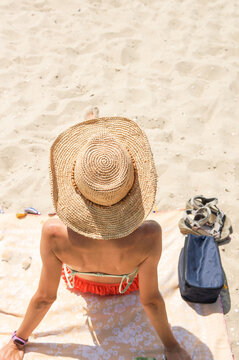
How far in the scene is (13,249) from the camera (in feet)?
8.81

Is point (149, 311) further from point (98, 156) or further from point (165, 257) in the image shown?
point (98, 156)

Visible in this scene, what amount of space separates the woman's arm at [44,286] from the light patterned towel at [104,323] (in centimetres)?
13

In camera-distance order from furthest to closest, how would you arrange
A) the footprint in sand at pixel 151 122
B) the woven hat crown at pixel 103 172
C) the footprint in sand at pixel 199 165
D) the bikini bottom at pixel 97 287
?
the footprint in sand at pixel 151 122 < the footprint in sand at pixel 199 165 < the bikini bottom at pixel 97 287 < the woven hat crown at pixel 103 172

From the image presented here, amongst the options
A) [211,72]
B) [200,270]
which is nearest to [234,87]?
[211,72]

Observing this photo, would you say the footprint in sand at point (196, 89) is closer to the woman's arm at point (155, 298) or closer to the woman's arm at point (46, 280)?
the woman's arm at point (155, 298)

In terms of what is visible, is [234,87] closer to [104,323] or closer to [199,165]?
[199,165]

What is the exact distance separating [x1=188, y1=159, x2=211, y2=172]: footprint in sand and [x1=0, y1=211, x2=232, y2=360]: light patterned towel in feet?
3.43

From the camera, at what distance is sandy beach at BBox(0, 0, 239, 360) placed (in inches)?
127

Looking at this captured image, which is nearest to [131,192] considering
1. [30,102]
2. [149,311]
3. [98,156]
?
[98,156]

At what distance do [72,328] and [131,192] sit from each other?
1124 millimetres

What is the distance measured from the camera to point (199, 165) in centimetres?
338

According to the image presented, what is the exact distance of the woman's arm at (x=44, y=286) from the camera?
1.75 m

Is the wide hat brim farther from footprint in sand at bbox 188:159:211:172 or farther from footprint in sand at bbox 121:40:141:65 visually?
footprint in sand at bbox 121:40:141:65

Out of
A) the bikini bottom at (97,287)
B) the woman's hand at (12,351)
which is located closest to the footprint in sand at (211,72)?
the bikini bottom at (97,287)
